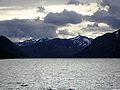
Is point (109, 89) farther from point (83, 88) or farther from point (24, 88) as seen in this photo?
point (24, 88)

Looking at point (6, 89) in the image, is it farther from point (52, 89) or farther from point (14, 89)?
point (52, 89)

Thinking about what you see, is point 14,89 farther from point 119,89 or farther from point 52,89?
point 119,89

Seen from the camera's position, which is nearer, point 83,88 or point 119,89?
point 119,89

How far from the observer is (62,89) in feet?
364

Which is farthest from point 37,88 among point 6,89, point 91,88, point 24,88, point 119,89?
point 119,89

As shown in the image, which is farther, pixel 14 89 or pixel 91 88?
pixel 91 88

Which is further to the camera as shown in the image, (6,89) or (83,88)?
(83,88)

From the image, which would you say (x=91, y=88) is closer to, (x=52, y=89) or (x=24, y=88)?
(x=52, y=89)

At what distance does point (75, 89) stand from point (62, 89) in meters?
5.18

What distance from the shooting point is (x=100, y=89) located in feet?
370

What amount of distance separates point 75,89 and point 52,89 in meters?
9.01

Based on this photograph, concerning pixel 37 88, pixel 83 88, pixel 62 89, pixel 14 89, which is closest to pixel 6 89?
pixel 14 89

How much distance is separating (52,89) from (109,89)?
21288mm

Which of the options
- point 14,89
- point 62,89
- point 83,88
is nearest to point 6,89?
Result: point 14,89
